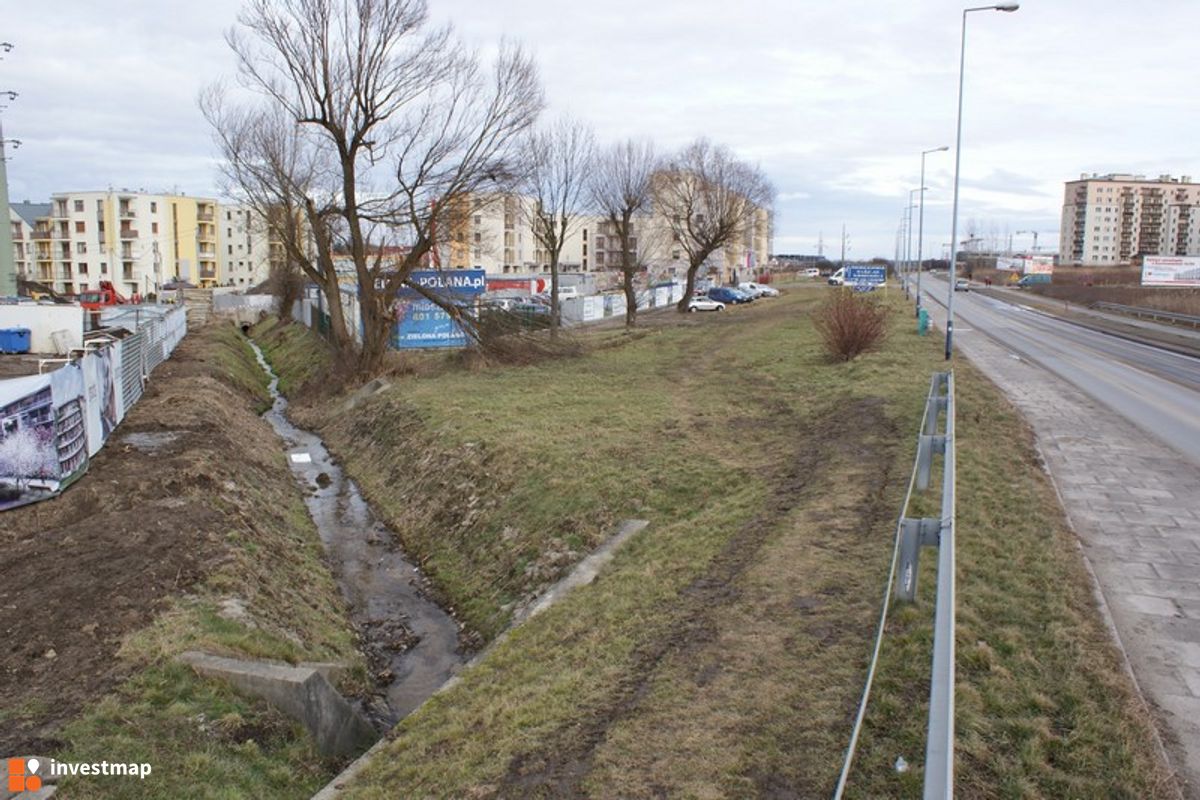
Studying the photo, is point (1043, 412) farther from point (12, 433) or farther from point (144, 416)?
point (144, 416)

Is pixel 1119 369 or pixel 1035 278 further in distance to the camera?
pixel 1035 278

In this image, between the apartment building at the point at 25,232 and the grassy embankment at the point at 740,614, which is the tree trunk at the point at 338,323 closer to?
the grassy embankment at the point at 740,614

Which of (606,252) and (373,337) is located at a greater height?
(606,252)

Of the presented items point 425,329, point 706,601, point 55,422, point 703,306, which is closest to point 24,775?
point 706,601

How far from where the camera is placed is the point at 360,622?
11.6m

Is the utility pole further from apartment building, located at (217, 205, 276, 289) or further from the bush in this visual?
apartment building, located at (217, 205, 276, 289)

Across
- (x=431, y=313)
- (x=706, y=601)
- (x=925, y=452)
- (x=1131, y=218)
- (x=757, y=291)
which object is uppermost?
(x=1131, y=218)

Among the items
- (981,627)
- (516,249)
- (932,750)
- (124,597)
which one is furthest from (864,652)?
(516,249)

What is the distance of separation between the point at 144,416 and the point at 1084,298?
6699 cm

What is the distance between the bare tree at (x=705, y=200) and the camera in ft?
171

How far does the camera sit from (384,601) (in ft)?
40.8

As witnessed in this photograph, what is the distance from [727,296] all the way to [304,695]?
59.5 m

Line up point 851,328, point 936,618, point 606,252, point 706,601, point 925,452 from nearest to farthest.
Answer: point 936,618 < point 706,601 < point 925,452 < point 851,328 < point 606,252

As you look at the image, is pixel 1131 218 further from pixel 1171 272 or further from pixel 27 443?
pixel 27 443
